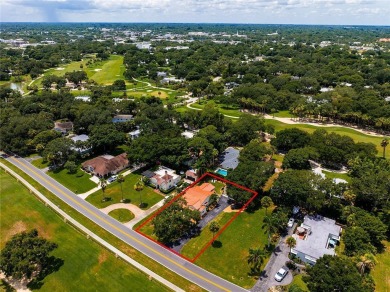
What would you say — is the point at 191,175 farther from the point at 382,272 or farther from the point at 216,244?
the point at 382,272

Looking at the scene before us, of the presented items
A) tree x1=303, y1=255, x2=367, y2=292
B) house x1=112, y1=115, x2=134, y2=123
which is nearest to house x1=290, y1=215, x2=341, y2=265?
tree x1=303, y1=255, x2=367, y2=292

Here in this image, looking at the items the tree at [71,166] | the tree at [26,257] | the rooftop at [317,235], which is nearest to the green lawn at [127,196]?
the tree at [71,166]

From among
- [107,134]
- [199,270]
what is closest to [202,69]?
[107,134]

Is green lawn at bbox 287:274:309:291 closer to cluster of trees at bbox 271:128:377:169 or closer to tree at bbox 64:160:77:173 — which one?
cluster of trees at bbox 271:128:377:169

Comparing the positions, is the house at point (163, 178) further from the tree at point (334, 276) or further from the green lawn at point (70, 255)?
the tree at point (334, 276)

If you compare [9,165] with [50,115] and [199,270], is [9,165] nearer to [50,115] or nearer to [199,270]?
[50,115]
